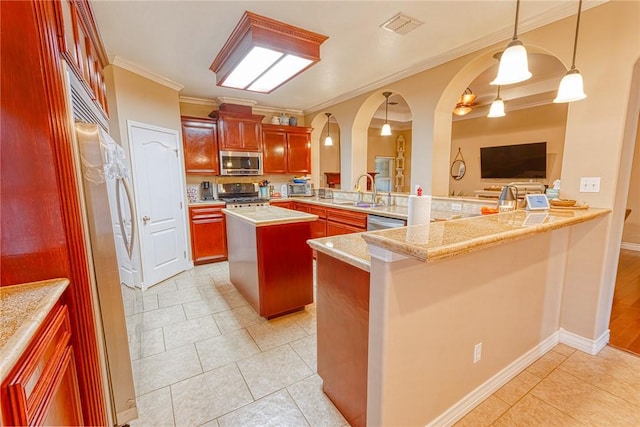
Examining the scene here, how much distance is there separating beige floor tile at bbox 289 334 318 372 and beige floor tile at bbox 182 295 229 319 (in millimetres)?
996

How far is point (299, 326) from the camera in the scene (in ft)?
8.16

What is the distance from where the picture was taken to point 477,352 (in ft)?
5.21

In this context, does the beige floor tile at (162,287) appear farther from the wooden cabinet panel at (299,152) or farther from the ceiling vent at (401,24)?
the ceiling vent at (401,24)

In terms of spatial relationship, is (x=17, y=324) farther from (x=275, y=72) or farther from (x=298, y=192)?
(x=298, y=192)

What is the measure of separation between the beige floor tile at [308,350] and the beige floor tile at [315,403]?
0.45ft

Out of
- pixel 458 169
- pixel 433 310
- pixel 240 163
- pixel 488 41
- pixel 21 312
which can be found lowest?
pixel 433 310

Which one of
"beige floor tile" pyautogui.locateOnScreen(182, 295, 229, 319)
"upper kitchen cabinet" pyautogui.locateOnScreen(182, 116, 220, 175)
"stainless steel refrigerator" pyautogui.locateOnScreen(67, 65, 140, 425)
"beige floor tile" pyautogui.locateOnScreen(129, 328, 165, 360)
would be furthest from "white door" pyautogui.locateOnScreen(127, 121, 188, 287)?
"stainless steel refrigerator" pyautogui.locateOnScreen(67, 65, 140, 425)

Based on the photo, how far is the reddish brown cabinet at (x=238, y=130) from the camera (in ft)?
14.8

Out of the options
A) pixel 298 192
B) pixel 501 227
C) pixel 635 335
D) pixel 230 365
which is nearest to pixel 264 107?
pixel 298 192

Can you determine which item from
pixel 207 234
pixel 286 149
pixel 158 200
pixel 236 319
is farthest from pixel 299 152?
pixel 236 319

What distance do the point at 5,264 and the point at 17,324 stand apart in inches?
15.4

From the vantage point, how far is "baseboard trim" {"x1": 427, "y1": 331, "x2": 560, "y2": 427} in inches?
58.8

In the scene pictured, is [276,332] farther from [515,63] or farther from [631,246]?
[631,246]

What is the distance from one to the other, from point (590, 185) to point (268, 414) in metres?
2.69
